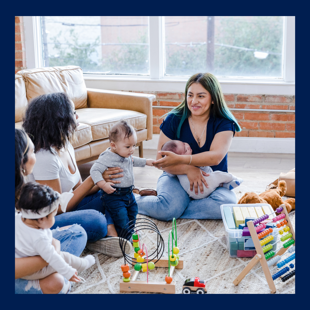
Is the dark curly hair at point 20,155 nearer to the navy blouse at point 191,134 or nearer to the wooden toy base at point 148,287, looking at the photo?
the wooden toy base at point 148,287

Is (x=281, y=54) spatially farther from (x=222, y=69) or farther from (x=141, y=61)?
(x=141, y=61)

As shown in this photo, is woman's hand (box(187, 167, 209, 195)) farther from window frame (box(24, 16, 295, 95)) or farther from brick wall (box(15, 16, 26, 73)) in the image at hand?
brick wall (box(15, 16, 26, 73))

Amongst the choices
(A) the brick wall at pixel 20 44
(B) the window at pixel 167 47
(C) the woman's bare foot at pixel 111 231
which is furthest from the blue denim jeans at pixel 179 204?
(A) the brick wall at pixel 20 44

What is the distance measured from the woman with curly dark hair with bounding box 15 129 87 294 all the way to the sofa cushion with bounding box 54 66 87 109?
200 centimetres

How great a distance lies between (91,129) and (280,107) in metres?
1.87

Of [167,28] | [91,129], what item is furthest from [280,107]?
[91,129]

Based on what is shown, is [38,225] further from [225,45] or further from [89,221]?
[225,45]

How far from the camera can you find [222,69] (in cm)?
408

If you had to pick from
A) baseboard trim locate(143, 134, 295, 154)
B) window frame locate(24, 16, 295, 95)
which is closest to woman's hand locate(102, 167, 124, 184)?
window frame locate(24, 16, 295, 95)

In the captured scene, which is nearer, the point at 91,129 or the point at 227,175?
the point at 227,175

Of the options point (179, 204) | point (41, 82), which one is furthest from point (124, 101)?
point (179, 204)

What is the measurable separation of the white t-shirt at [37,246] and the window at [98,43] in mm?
3077

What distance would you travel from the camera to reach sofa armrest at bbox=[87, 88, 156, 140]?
138 inches

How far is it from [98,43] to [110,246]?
2.83 metres
